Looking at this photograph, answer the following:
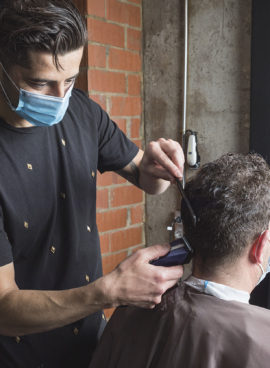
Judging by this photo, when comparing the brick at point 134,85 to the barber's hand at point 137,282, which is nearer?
the barber's hand at point 137,282

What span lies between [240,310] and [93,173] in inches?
30.9

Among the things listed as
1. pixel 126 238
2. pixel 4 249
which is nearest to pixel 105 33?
pixel 126 238

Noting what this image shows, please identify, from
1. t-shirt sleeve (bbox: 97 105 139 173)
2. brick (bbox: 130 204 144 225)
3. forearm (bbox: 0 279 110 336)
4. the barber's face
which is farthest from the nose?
brick (bbox: 130 204 144 225)

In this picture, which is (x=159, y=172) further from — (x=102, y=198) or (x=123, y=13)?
(x=123, y=13)

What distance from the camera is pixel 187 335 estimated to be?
3.91ft

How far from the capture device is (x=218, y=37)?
2283 millimetres

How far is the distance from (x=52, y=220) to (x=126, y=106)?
1.32 meters

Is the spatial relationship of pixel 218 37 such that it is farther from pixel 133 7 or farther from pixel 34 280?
pixel 34 280

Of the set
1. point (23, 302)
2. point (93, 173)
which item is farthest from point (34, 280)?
point (93, 173)

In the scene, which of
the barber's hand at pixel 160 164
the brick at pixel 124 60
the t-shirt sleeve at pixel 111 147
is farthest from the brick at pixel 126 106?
the barber's hand at pixel 160 164

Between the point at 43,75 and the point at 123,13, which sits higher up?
the point at 123,13

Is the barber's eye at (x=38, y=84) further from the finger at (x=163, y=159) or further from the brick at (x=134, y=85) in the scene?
the brick at (x=134, y=85)

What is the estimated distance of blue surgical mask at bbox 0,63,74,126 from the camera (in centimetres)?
128

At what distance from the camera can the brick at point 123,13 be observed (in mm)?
2381
